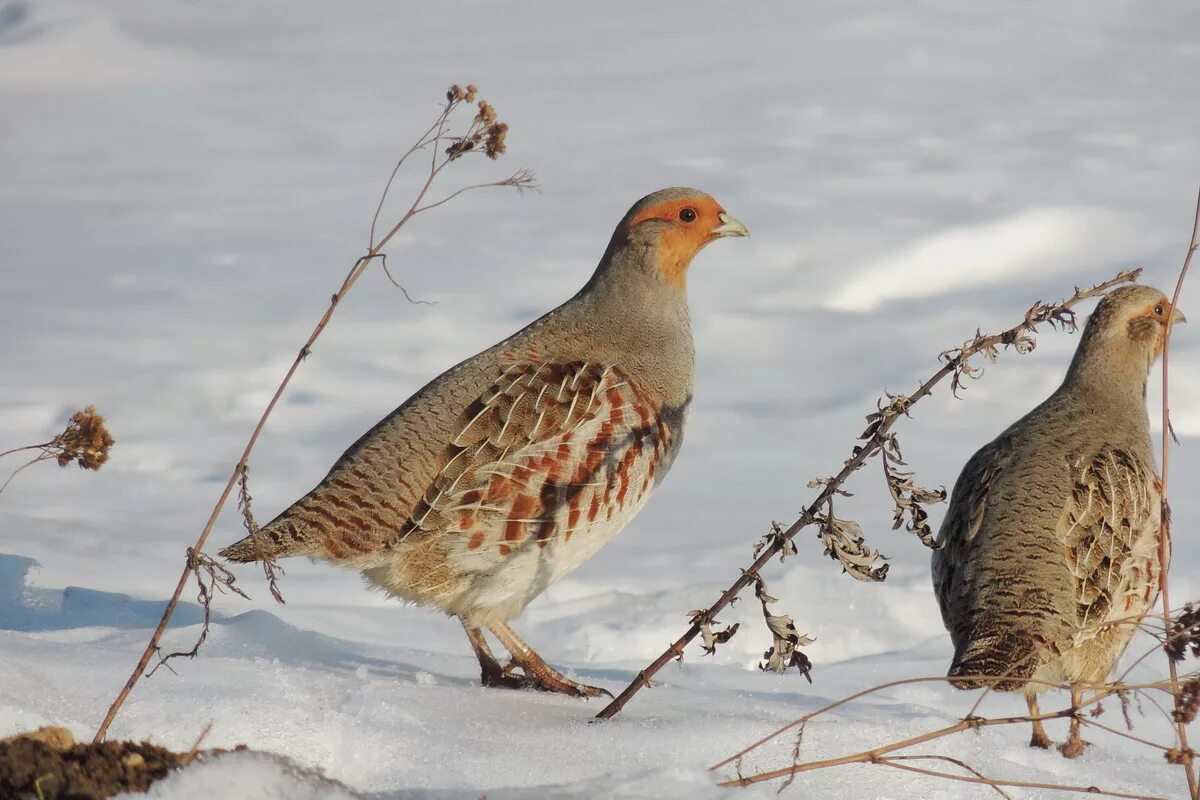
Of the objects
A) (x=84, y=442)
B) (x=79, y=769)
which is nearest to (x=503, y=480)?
(x=84, y=442)

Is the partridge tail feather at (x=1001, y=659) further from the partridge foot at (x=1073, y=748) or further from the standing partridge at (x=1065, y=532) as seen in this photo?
the partridge foot at (x=1073, y=748)

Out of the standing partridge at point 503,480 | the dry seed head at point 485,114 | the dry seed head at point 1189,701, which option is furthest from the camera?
the standing partridge at point 503,480

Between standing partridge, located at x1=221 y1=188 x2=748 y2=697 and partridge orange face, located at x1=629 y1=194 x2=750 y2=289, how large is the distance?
17.3 inches

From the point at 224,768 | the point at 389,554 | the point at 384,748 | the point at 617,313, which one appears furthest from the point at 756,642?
the point at 224,768

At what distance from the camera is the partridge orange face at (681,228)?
550 centimetres

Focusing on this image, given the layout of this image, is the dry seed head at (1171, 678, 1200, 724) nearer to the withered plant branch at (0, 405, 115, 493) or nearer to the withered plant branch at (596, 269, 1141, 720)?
the withered plant branch at (596, 269, 1141, 720)

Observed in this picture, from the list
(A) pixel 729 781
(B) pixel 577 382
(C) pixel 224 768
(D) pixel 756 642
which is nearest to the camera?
(C) pixel 224 768

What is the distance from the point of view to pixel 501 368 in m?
5.00

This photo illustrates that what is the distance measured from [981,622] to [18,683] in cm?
301

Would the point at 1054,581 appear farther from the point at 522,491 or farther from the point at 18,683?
the point at 18,683

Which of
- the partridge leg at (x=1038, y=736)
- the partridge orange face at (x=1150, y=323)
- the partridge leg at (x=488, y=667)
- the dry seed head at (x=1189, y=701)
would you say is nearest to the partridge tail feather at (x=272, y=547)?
the partridge leg at (x=488, y=667)

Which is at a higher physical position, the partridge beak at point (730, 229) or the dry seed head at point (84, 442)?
the partridge beak at point (730, 229)

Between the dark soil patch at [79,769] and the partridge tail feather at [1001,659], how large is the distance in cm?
250

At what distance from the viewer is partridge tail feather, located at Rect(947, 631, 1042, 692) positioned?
4.12 metres
